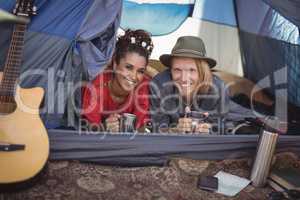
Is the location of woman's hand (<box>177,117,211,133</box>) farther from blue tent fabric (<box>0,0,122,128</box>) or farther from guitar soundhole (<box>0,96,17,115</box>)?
guitar soundhole (<box>0,96,17,115</box>)

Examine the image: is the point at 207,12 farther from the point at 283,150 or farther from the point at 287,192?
the point at 287,192

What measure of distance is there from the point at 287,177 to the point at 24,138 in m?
1.30

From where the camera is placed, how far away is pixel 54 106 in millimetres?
1940

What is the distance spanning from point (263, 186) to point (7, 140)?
1.27 m

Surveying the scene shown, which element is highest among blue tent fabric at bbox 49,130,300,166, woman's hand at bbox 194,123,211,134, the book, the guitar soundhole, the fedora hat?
the fedora hat

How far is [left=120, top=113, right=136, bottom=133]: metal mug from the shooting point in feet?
6.28

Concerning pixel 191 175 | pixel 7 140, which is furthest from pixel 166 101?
pixel 7 140

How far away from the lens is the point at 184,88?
2180 millimetres

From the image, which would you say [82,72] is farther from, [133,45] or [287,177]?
[287,177]

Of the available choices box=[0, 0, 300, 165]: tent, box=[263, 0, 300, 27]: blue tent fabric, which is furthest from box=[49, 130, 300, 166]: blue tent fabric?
box=[263, 0, 300, 27]: blue tent fabric

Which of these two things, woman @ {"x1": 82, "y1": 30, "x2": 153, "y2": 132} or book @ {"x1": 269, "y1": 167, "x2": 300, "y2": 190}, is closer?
book @ {"x1": 269, "y1": 167, "x2": 300, "y2": 190}

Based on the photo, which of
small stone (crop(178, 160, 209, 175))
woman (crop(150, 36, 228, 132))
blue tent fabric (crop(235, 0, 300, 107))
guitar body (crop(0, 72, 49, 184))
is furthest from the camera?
blue tent fabric (crop(235, 0, 300, 107))

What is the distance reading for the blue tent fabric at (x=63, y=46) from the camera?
1861mm

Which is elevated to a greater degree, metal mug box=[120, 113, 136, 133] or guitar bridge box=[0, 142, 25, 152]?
metal mug box=[120, 113, 136, 133]
